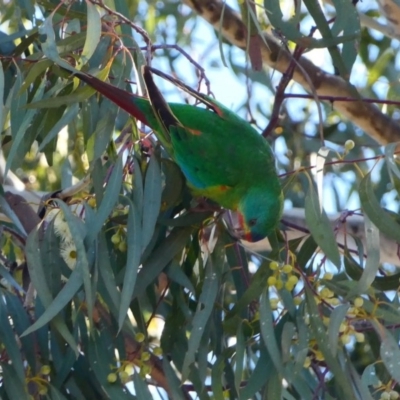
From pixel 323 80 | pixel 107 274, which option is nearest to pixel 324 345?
pixel 107 274

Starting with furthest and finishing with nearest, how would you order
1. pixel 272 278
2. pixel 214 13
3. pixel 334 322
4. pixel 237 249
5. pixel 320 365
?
pixel 214 13 < pixel 237 249 < pixel 320 365 < pixel 272 278 < pixel 334 322

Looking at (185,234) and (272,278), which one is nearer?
(272,278)

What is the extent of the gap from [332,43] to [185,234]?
0.64 metres

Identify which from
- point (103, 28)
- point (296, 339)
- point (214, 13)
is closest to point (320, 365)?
point (296, 339)

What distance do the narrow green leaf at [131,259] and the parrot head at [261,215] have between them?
1.56ft

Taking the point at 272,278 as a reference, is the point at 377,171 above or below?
above

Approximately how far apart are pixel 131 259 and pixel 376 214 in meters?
0.60

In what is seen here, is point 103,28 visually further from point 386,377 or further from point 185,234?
point 386,377

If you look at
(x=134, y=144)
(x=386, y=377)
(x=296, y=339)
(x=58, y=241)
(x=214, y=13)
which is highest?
(x=214, y=13)

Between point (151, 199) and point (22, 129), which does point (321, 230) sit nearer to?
point (151, 199)

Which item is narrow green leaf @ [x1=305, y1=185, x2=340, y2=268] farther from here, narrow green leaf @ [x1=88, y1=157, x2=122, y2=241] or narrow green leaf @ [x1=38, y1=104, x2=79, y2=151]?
narrow green leaf @ [x1=38, y1=104, x2=79, y2=151]

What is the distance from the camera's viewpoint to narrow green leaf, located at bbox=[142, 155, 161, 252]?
207 cm

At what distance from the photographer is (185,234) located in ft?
7.39

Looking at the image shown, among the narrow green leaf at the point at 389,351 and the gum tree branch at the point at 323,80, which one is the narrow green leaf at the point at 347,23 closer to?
the narrow green leaf at the point at 389,351
